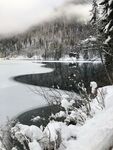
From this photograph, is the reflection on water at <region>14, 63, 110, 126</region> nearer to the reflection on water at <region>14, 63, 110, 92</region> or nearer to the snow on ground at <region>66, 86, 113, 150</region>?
the reflection on water at <region>14, 63, 110, 92</region>

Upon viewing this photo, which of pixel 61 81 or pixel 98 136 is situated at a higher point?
pixel 98 136

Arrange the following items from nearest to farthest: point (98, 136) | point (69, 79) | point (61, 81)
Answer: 1. point (98, 136)
2. point (69, 79)
3. point (61, 81)

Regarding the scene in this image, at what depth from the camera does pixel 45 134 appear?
3730 mm

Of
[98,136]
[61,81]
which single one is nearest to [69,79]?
[98,136]

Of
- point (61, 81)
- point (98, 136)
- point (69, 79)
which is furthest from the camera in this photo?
point (61, 81)

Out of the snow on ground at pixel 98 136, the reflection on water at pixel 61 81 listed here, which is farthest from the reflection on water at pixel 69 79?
the snow on ground at pixel 98 136

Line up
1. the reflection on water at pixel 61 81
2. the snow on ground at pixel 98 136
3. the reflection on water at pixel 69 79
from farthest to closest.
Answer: the reflection on water at pixel 69 79 → the reflection on water at pixel 61 81 → the snow on ground at pixel 98 136

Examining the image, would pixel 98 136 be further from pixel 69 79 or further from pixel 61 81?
pixel 61 81

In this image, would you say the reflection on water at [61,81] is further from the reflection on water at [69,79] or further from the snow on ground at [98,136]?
the snow on ground at [98,136]

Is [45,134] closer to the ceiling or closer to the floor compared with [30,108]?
closer to the ceiling

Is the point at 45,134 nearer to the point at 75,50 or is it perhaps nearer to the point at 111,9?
the point at 75,50

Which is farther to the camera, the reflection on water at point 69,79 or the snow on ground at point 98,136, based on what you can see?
the reflection on water at point 69,79

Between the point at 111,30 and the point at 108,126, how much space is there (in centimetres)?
1317

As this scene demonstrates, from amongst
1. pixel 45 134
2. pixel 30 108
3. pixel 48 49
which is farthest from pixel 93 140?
pixel 48 49
